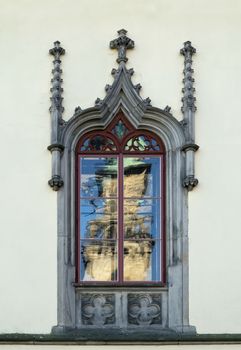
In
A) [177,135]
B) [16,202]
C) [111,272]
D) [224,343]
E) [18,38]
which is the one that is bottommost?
[224,343]

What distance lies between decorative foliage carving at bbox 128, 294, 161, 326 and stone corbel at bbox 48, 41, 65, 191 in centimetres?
174

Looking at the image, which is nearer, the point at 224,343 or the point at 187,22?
the point at 224,343

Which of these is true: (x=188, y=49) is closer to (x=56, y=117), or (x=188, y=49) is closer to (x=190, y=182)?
(x=190, y=182)

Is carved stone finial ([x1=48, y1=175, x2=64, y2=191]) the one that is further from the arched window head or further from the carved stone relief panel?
the carved stone relief panel

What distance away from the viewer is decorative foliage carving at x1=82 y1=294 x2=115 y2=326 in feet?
39.4

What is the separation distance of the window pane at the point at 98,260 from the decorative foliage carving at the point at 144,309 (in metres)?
0.40

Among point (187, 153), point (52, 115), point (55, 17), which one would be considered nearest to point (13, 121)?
point (52, 115)

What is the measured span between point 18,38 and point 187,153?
107 inches

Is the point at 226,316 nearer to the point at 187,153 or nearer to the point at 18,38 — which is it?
the point at 187,153

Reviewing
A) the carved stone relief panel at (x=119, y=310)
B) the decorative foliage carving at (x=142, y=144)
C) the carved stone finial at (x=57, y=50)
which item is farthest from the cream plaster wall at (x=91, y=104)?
the decorative foliage carving at (x=142, y=144)

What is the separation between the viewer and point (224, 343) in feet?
38.3

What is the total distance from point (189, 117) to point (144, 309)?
2541mm

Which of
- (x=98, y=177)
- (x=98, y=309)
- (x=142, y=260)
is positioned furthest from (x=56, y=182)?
(x=98, y=309)

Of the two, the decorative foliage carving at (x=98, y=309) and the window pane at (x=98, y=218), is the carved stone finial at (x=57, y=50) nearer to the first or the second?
the window pane at (x=98, y=218)
